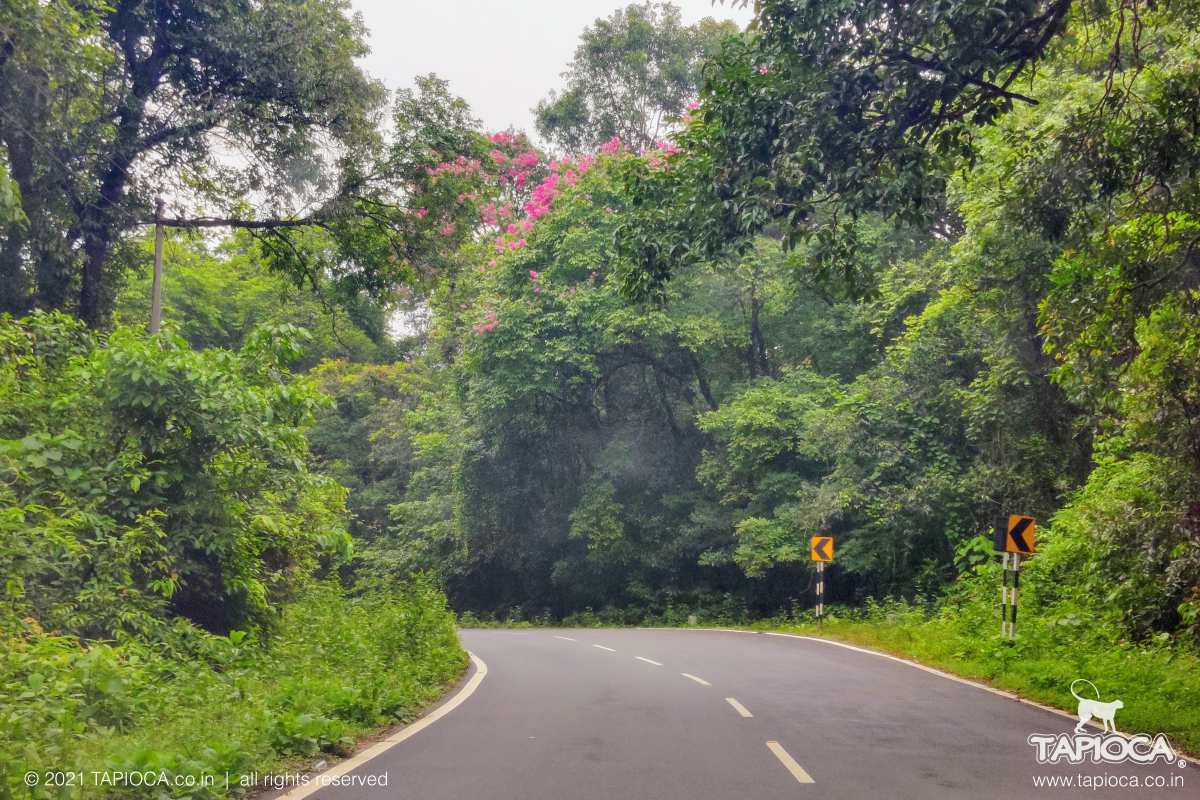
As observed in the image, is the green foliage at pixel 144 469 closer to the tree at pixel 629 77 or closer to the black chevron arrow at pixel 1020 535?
the black chevron arrow at pixel 1020 535

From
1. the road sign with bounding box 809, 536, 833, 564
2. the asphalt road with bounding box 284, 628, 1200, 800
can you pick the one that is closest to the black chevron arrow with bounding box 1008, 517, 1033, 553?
the asphalt road with bounding box 284, 628, 1200, 800

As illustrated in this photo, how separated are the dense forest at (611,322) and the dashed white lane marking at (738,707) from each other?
3418mm

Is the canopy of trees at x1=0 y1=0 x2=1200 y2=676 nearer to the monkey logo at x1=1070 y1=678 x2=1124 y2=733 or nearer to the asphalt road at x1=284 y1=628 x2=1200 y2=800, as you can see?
the monkey logo at x1=1070 y1=678 x2=1124 y2=733

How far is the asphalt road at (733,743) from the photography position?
6.76 meters

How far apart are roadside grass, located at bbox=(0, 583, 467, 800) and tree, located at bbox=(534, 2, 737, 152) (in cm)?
2548

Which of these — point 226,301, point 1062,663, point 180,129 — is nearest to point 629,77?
point 226,301

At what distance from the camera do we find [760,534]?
87.0ft

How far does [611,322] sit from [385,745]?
19.7 m

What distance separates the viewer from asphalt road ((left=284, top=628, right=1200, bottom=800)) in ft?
22.2

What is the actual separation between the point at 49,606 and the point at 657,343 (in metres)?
20.8

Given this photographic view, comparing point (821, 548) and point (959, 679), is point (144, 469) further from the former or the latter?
point (821, 548)

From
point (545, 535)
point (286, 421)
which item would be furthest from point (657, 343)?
point (286, 421)

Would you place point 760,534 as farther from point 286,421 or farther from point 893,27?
point 893,27

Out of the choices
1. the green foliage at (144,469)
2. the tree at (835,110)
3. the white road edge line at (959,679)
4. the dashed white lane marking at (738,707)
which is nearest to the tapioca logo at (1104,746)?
the white road edge line at (959,679)
